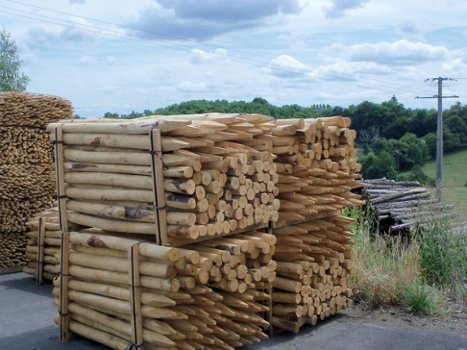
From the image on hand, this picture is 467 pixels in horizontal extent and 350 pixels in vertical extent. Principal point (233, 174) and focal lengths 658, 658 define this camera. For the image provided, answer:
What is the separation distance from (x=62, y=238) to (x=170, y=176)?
6.44 feet

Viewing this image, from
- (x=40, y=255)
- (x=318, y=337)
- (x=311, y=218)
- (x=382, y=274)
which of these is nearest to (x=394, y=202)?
(x=382, y=274)

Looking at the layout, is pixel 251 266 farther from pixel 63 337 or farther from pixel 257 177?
pixel 63 337

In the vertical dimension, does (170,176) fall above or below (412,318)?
above

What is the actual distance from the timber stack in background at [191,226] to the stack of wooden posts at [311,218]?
19mm

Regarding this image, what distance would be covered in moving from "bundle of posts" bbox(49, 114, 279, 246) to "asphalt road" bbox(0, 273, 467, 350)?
1.57 metres

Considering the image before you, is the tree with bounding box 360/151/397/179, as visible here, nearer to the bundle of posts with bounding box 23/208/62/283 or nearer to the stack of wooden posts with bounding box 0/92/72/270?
the stack of wooden posts with bounding box 0/92/72/270

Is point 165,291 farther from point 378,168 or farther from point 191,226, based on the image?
point 378,168

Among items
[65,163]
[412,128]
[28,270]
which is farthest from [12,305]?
[412,128]

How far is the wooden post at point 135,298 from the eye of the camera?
6.80 m

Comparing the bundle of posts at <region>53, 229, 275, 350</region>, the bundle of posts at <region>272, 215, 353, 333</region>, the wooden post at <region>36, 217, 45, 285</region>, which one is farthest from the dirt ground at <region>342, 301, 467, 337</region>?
the wooden post at <region>36, 217, 45, 285</region>

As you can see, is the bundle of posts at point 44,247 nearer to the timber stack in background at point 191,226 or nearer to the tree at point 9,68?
the timber stack in background at point 191,226

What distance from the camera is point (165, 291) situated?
668cm

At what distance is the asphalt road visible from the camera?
7938 millimetres

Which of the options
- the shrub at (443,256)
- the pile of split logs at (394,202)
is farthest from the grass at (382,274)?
the pile of split logs at (394,202)
